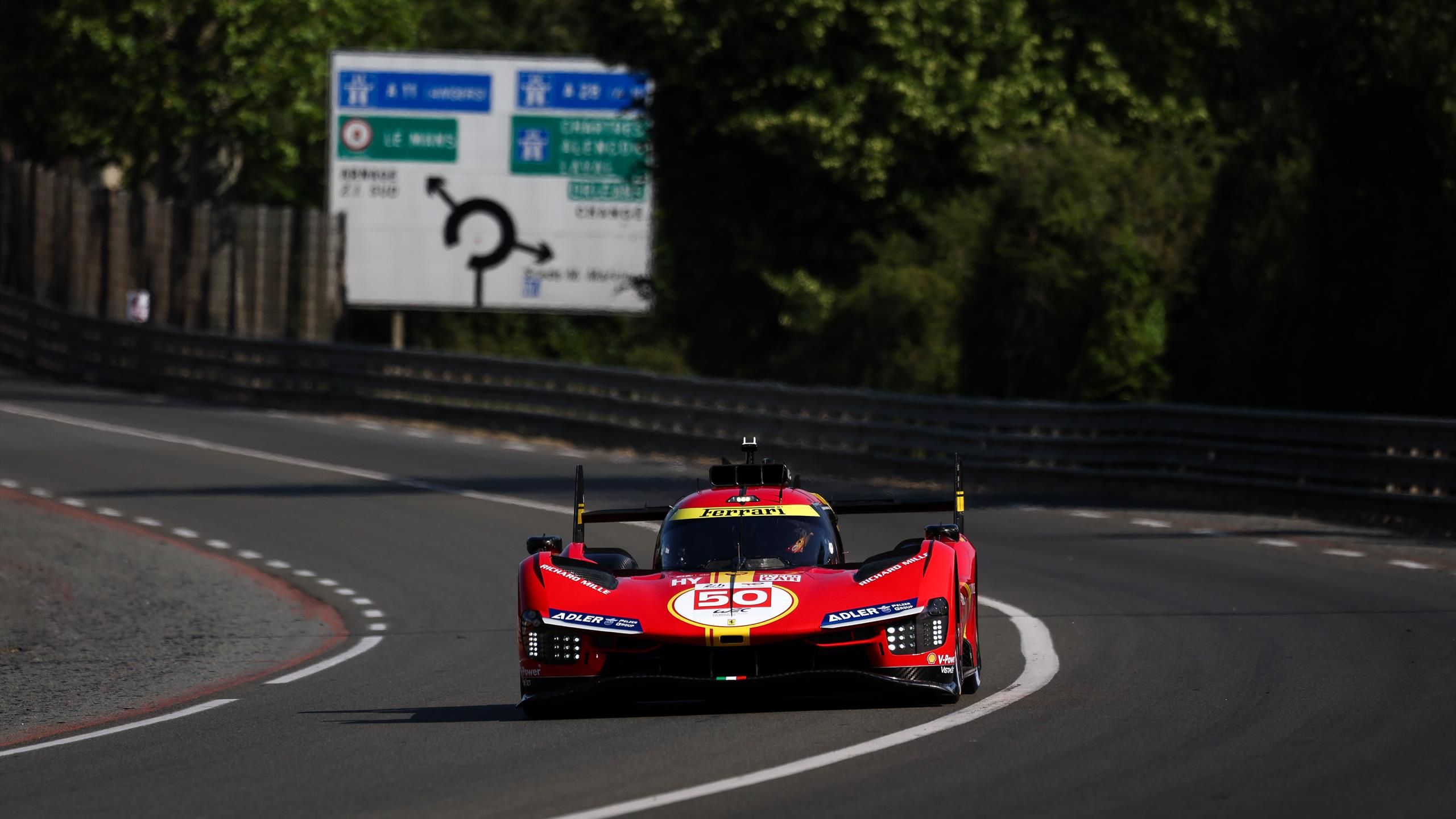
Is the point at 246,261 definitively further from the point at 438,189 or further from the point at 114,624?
the point at 114,624

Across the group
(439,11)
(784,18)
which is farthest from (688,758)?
(439,11)

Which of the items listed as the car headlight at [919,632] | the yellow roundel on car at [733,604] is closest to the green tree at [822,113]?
the yellow roundel on car at [733,604]

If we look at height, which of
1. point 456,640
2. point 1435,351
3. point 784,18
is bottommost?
point 456,640

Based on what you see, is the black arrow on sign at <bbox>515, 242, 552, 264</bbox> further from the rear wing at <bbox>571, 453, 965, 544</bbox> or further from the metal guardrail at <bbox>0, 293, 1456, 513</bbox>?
the rear wing at <bbox>571, 453, 965, 544</bbox>

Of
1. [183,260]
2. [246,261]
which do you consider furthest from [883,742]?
[183,260]

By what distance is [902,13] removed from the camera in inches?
1457

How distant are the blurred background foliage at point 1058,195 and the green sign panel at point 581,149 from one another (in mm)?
2241

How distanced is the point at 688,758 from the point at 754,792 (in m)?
0.98

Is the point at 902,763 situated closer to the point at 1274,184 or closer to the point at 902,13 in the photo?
the point at 1274,184

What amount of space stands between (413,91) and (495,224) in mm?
3093

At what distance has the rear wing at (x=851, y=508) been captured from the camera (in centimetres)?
1207

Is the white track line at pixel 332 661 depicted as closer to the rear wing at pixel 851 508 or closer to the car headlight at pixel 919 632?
the rear wing at pixel 851 508

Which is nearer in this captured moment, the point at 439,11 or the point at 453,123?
the point at 453,123

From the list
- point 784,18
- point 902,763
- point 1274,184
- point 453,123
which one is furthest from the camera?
point 453,123
